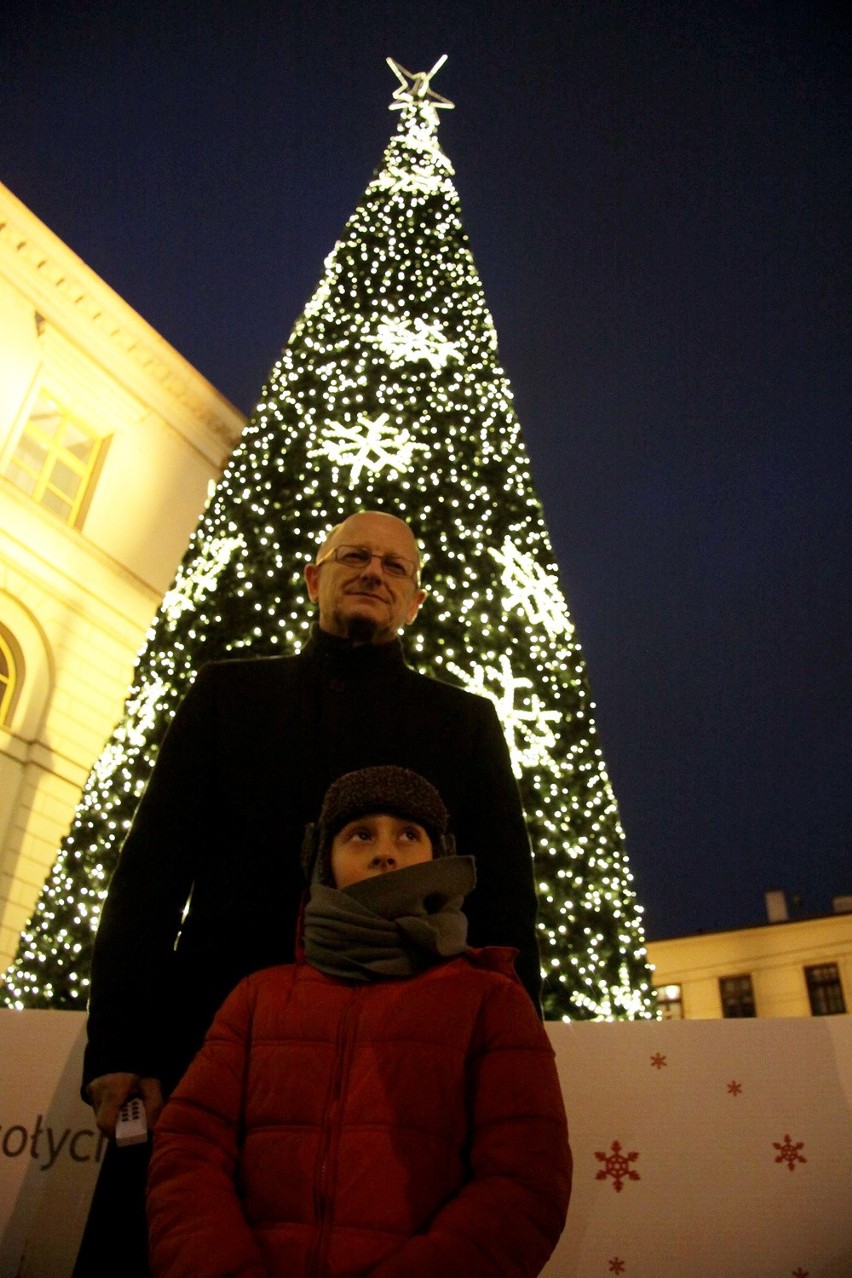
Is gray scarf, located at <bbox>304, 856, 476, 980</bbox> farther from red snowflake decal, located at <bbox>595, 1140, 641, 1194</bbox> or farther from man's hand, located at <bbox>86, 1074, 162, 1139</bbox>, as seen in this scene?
red snowflake decal, located at <bbox>595, 1140, 641, 1194</bbox>

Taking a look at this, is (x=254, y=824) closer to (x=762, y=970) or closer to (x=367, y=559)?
(x=367, y=559)

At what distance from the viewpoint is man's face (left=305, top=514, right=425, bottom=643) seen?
238 cm

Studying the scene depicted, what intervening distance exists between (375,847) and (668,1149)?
4.90 ft

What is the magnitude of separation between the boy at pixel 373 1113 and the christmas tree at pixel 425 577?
269 cm

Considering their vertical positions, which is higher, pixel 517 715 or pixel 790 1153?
pixel 517 715

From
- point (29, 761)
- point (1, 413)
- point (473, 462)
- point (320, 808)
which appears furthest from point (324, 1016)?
point (1, 413)

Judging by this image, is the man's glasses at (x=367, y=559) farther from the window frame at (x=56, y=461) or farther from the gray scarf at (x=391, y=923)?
the window frame at (x=56, y=461)

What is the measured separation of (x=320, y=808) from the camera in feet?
7.16

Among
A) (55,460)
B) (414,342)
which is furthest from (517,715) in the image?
(55,460)

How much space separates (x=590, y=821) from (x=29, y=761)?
8680mm

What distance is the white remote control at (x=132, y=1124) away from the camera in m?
1.70

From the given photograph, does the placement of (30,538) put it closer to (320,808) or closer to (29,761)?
(29,761)

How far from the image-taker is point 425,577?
17.2ft

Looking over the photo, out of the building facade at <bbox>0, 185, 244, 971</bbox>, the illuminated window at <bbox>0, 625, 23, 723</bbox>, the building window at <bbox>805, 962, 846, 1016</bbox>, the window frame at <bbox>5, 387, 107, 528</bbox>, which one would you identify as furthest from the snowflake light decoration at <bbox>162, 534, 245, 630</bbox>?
the building window at <bbox>805, 962, 846, 1016</bbox>
